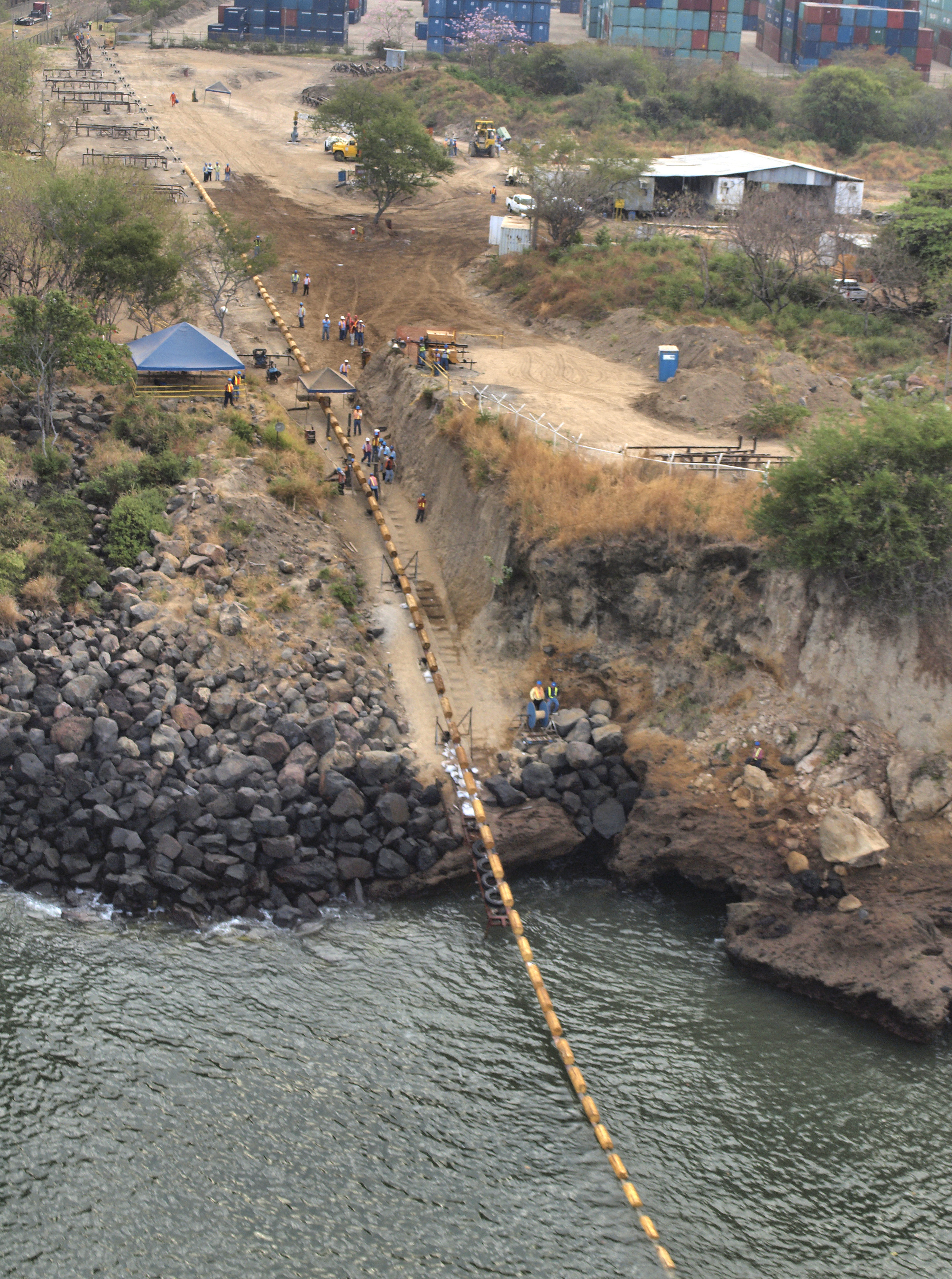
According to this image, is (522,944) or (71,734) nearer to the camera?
(522,944)

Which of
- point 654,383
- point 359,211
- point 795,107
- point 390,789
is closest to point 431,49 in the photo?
point 795,107

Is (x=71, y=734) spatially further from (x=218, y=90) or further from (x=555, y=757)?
(x=218, y=90)

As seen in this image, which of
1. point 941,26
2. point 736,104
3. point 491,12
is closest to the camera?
point 736,104

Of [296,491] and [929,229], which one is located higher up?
[929,229]

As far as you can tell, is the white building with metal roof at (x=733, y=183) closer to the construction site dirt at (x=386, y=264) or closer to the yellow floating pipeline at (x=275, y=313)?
the construction site dirt at (x=386, y=264)

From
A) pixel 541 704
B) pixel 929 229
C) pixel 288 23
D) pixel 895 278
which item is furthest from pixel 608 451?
pixel 288 23

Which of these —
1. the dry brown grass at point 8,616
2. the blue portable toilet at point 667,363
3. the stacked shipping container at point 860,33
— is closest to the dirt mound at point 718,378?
the blue portable toilet at point 667,363

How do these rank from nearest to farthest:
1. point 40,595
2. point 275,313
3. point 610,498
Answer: point 40,595
point 610,498
point 275,313
